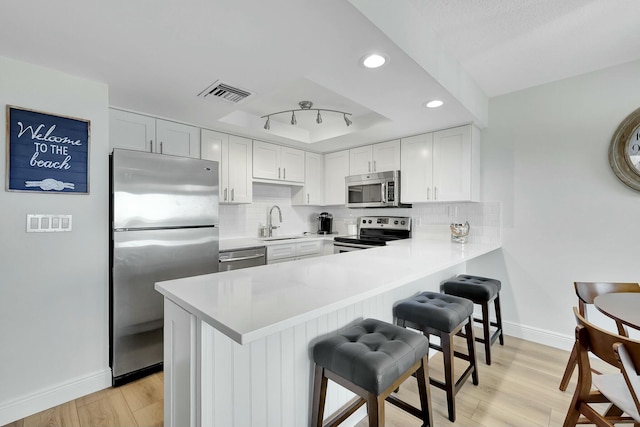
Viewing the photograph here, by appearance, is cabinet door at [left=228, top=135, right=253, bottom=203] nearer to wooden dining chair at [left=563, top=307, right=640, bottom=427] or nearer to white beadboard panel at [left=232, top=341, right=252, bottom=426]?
white beadboard panel at [left=232, top=341, right=252, bottom=426]

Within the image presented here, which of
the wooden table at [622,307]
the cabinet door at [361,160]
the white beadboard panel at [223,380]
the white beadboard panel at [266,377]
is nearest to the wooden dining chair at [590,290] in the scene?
the wooden table at [622,307]

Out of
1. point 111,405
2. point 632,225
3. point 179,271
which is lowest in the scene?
point 111,405

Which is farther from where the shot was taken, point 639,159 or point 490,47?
point 639,159

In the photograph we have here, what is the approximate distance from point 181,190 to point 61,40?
1153 mm

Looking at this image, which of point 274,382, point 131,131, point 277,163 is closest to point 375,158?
point 277,163

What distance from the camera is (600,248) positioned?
2.45m

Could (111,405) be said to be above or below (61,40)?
below

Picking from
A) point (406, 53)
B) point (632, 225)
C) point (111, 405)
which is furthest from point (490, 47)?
point (111, 405)

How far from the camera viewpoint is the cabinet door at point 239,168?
3.32 m

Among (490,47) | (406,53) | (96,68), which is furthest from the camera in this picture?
(490,47)

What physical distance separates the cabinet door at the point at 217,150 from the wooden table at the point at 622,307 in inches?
125

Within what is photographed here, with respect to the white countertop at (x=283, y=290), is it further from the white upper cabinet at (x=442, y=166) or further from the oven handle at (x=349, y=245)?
the oven handle at (x=349, y=245)

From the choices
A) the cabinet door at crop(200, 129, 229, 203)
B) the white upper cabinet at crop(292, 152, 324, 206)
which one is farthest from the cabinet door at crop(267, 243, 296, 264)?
the white upper cabinet at crop(292, 152, 324, 206)

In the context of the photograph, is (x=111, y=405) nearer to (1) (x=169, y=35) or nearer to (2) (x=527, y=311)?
(1) (x=169, y=35)
